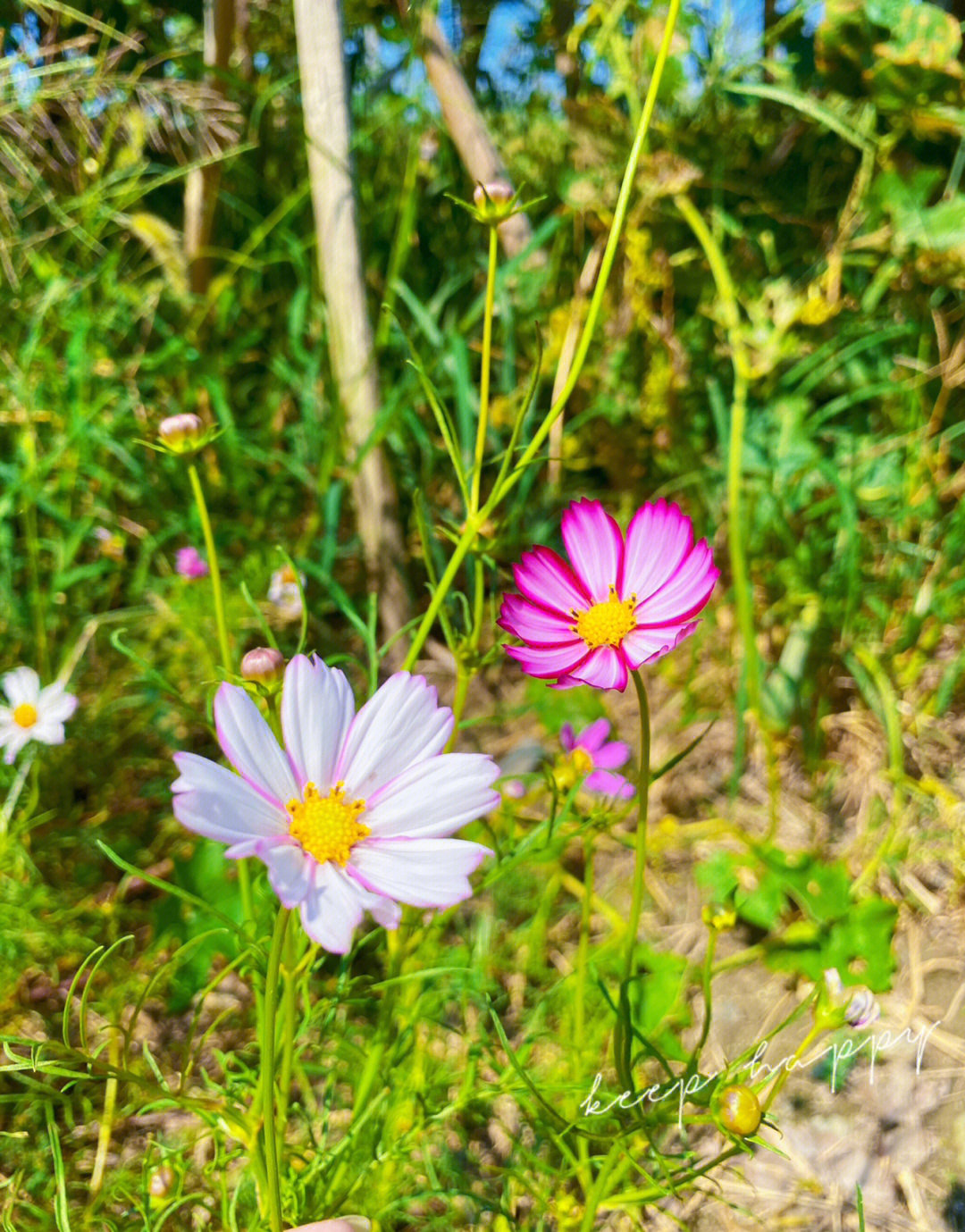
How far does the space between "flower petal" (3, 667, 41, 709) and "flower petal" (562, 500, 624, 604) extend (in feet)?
2.09

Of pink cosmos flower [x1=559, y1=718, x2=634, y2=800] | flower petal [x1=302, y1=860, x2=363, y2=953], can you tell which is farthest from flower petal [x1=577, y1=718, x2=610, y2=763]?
flower petal [x1=302, y1=860, x2=363, y2=953]

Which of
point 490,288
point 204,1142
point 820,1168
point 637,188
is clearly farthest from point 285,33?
point 820,1168

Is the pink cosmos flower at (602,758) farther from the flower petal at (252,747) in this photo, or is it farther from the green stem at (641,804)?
the flower petal at (252,747)

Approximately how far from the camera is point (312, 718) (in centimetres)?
53

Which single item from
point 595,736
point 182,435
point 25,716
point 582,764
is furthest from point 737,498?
point 25,716

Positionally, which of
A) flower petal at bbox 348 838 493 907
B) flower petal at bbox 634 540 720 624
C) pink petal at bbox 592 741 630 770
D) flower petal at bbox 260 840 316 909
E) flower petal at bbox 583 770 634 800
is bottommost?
flower petal at bbox 583 770 634 800

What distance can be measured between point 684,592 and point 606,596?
0.31 ft

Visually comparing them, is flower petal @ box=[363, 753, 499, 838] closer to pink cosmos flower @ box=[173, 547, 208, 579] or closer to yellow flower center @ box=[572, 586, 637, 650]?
yellow flower center @ box=[572, 586, 637, 650]

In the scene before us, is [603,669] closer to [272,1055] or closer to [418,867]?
[418,867]

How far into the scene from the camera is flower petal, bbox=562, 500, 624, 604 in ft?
2.21

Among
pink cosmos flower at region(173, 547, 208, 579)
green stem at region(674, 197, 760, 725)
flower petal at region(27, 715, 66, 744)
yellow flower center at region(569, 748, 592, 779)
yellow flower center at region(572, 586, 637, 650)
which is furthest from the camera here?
pink cosmos flower at region(173, 547, 208, 579)

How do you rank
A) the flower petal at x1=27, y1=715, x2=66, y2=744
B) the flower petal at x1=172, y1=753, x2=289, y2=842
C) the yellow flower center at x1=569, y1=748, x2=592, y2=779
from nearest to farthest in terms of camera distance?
the flower petal at x1=172, y1=753, x2=289, y2=842, the yellow flower center at x1=569, y1=748, x2=592, y2=779, the flower petal at x1=27, y1=715, x2=66, y2=744

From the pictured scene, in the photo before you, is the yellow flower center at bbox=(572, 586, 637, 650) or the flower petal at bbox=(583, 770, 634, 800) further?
the flower petal at bbox=(583, 770, 634, 800)

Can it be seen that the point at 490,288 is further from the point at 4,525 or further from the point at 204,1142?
the point at 4,525
